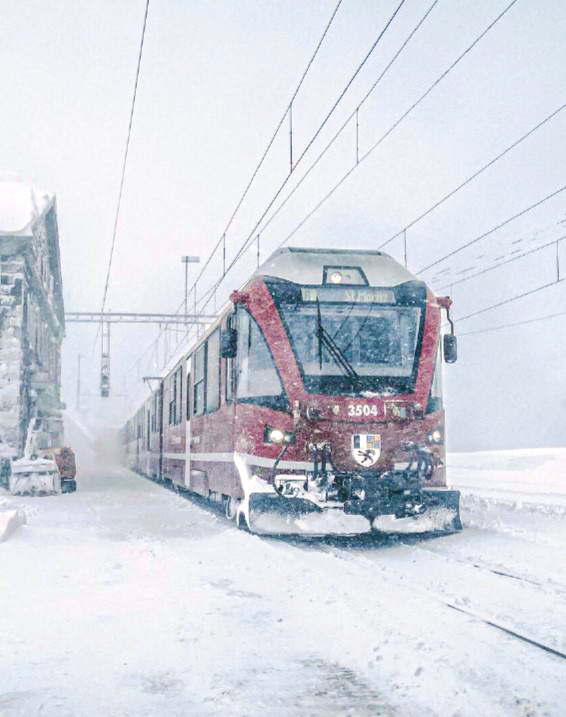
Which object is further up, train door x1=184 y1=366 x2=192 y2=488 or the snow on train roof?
the snow on train roof

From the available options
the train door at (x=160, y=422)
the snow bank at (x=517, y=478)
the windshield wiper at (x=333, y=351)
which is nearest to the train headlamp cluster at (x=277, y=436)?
the windshield wiper at (x=333, y=351)

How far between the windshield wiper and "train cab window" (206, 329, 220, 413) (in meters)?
2.18

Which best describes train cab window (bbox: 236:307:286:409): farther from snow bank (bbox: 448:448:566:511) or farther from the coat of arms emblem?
snow bank (bbox: 448:448:566:511)

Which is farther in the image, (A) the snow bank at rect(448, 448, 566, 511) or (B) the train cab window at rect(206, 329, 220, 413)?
(A) the snow bank at rect(448, 448, 566, 511)

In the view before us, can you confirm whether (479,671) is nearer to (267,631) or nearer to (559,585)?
(267,631)

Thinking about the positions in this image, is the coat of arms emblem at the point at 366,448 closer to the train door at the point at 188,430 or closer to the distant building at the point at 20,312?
the train door at the point at 188,430

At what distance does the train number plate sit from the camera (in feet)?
31.0

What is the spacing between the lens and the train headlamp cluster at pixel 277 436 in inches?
364

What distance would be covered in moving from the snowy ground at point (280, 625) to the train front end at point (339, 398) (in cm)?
47

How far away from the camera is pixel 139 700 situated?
3.89m

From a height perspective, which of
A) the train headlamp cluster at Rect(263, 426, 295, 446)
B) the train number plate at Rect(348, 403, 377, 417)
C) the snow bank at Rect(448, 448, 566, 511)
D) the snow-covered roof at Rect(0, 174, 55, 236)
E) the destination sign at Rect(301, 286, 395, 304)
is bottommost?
the snow bank at Rect(448, 448, 566, 511)

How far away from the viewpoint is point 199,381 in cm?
1369

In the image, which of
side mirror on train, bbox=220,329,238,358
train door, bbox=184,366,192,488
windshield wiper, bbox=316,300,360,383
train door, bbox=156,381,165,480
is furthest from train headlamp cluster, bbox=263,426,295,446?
train door, bbox=156,381,165,480

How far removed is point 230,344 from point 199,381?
3.76 metres
